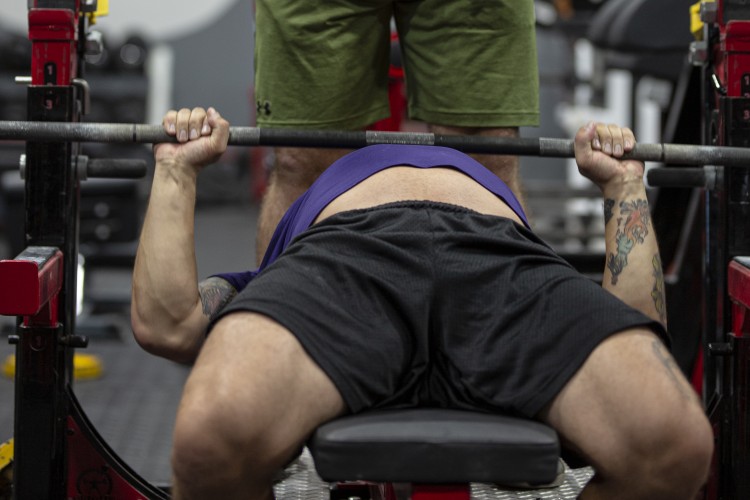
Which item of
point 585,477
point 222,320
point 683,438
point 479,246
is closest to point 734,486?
point 585,477

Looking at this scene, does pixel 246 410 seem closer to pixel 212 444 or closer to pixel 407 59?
pixel 212 444

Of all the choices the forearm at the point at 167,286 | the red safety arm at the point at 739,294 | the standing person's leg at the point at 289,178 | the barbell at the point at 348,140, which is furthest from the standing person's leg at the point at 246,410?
the standing person's leg at the point at 289,178

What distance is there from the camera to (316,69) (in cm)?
217

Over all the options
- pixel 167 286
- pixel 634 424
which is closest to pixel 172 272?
pixel 167 286

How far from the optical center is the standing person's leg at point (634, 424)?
1.33 meters

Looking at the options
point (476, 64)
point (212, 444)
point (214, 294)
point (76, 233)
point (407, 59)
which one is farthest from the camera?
point (407, 59)

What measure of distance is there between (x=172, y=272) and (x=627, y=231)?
2.37 feet

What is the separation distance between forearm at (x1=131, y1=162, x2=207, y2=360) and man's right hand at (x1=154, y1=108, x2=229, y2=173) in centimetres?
8

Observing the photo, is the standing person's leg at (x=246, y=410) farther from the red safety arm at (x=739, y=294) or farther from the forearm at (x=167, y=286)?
the red safety arm at (x=739, y=294)

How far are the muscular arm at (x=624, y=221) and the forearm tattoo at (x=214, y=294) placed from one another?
24.1 inches

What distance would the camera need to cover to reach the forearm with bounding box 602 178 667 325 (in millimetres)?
1681

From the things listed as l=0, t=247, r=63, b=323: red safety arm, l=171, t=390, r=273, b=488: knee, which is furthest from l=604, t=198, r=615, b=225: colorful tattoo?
l=0, t=247, r=63, b=323: red safety arm

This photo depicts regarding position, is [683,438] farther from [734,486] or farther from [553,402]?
[734,486]

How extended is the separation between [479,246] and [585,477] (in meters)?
0.70
